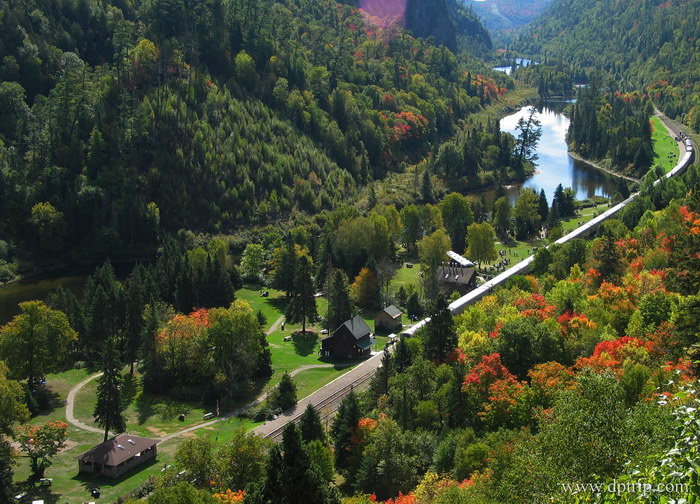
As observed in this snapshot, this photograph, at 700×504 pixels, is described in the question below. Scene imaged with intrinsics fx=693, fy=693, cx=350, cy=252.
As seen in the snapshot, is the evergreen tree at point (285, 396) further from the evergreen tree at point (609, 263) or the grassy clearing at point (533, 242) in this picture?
the grassy clearing at point (533, 242)

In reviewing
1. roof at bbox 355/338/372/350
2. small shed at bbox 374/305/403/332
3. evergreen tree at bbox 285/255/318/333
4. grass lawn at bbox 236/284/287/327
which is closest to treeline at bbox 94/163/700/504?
roof at bbox 355/338/372/350

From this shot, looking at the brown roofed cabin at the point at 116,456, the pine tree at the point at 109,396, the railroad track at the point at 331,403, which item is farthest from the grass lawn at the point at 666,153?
the brown roofed cabin at the point at 116,456

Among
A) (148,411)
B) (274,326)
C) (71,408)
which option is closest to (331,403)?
(148,411)

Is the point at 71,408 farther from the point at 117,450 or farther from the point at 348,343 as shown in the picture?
the point at 348,343

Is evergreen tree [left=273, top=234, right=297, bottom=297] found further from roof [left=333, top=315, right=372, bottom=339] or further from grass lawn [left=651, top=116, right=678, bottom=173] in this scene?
grass lawn [left=651, top=116, right=678, bottom=173]

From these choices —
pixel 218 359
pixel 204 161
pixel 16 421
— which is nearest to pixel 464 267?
pixel 218 359

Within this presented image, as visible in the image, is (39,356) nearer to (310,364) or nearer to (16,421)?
(16,421)

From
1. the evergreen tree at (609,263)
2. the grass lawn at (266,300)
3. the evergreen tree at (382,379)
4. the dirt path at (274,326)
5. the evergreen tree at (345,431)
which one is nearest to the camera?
the evergreen tree at (345,431)
